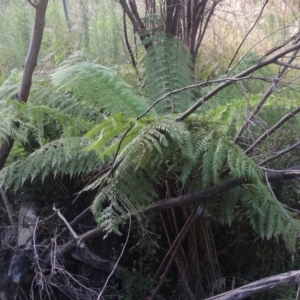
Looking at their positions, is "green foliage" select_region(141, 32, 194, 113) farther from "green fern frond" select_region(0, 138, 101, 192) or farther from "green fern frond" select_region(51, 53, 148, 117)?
"green fern frond" select_region(0, 138, 101, 192)

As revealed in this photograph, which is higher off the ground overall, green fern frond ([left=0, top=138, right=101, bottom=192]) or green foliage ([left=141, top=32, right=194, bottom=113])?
green foliage ([left=141, top=32, right=194, bottom=113])

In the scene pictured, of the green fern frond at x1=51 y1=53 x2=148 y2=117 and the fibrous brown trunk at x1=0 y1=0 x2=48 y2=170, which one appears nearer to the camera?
the fibrous brown trunk at x1=0 y1=0 x2=48 y2=170

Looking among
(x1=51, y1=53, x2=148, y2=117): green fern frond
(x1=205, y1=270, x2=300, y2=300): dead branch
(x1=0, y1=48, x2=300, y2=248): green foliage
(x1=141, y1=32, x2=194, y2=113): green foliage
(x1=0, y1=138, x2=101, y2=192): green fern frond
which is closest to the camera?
(x1=205, y1=270, x2=300, y2=300): dead branch

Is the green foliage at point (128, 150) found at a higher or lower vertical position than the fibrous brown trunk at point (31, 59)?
lower

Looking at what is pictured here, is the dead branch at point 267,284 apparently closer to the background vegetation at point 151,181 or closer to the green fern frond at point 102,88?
the background vegetation at point 151,181

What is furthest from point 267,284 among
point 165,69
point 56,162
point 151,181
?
point 165,69

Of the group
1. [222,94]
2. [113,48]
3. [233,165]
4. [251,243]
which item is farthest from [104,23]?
[233,165]

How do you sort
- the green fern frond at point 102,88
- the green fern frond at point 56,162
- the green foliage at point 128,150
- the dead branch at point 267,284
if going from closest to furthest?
the dead branch at point 267,284
the green foliage at point 128,150
the green fern frond at point 56,162
the green fern frond at point 102,88

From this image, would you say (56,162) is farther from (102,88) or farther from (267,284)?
(267,284)

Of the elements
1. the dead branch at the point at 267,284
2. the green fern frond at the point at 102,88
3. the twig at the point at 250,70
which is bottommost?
the dead branch at the point at 267,284

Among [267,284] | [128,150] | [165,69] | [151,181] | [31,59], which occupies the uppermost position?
[31,59]

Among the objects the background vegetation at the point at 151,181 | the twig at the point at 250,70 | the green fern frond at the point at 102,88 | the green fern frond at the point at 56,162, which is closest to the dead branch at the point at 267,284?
the background vegetation at the point at 151,181

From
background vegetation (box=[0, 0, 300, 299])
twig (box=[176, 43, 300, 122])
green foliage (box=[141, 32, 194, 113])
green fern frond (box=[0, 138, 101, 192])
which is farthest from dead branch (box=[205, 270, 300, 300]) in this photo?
green foliage (box=[141, 32, 194, 113])

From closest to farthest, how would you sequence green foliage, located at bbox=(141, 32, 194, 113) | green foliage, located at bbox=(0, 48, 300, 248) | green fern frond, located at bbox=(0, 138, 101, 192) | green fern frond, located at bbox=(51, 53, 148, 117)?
green foliage, located at bbox=(0, 48, 300, 248) → green fern frond, located at bbox=(0, 138, 101, 192) → green fern frond, located at bbox=(51, 53, 148, 117) → green foliage, located at bbox=(141, 32, 194, 113)
